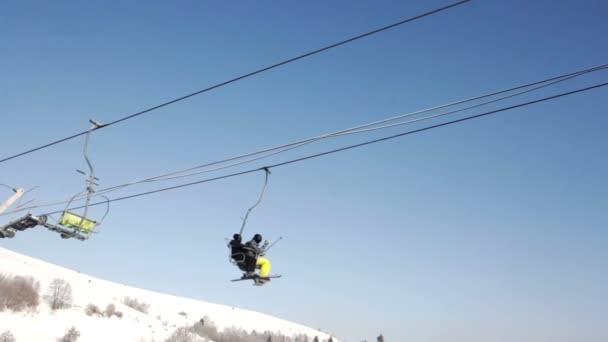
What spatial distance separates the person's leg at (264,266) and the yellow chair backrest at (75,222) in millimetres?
7817

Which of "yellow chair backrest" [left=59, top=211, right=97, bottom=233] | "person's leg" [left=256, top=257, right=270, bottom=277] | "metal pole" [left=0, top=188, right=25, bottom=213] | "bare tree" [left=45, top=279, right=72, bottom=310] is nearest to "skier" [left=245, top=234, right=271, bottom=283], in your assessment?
"person's leg" [left=256, top=257, right=270, bottom=277]

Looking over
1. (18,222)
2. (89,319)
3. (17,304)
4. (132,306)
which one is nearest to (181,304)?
(132,306)

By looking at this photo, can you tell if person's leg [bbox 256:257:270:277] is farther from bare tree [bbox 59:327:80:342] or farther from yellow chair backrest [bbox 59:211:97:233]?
bare tree [bbox 59:327:80:342]

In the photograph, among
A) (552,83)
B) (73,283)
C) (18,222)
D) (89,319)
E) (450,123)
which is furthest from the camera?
(73,283)

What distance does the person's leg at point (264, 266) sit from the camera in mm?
13852

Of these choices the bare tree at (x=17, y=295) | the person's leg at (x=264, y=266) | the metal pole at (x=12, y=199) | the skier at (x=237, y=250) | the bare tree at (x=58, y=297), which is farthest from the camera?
the bare tree at (x=58, y=297)

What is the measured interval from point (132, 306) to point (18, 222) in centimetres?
7158

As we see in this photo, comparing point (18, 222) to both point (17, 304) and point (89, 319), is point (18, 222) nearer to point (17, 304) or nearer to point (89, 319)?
point (17, 304)

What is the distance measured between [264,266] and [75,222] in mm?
8266

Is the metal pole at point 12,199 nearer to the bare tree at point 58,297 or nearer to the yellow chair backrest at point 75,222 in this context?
the yellow chair backrest at point 75,222

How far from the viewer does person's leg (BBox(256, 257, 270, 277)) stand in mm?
13852

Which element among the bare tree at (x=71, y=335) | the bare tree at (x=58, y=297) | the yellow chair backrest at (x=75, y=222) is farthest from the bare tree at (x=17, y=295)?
the yellow chair backrest at (x=75, y=222)

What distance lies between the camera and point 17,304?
1997 inches

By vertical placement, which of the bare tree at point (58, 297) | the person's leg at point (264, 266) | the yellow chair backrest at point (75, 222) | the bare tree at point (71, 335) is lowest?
the bare tree at point (71, 335)
